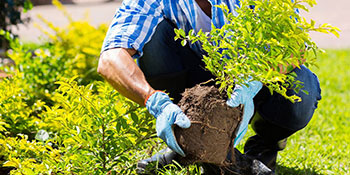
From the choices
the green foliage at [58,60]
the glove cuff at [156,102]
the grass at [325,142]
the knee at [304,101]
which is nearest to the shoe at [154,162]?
the grass at [325,142]

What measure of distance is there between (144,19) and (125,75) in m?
0.36

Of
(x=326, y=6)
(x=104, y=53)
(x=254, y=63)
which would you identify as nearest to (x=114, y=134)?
(x=104, y=53)

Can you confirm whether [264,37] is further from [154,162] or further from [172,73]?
[154,162]

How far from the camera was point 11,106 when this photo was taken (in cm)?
257

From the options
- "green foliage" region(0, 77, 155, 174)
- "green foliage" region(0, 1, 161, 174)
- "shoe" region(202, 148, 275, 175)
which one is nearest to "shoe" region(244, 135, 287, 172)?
"shoe" region(202, 148, 275, 175)

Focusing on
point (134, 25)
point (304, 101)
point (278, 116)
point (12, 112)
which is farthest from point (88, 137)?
point (304, 101)

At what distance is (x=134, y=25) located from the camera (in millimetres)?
2156

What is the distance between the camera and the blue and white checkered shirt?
2123 mm

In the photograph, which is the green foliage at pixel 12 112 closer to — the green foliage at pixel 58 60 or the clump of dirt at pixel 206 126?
the green foliage at pixel 58 60

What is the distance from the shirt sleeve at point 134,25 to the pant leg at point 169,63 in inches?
5.9

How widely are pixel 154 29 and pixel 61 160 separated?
0.77 metres

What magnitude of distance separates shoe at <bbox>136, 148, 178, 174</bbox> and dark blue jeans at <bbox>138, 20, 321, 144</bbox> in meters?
0.30

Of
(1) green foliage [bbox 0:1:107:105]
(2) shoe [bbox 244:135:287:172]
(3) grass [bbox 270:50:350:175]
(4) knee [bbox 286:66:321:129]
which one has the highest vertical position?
(4) knee [bbox 286:66:321:129]

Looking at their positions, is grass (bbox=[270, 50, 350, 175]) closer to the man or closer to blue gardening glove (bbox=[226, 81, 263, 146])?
the man
